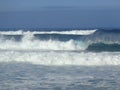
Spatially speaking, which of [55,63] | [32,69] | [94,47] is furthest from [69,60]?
[94,47]

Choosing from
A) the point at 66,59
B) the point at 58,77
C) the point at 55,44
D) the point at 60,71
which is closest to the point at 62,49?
the point at 55,44

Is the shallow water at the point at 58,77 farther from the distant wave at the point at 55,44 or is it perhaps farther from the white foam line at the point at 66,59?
the distant wave at the point at 55,44

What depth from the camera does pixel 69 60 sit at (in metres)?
17.6

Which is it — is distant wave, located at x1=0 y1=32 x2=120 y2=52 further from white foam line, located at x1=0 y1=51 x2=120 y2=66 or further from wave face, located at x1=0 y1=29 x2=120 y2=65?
white foam line, located at x1=0 y1=51 x2=120 y2=66

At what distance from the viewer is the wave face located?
57.8 ft

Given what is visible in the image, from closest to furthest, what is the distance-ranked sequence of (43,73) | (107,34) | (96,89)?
(96,89), (43,73), (107,34)

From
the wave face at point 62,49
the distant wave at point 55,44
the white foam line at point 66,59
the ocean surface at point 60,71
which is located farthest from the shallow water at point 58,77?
the distant wave at point 55,44

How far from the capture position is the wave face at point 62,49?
57.8 feet

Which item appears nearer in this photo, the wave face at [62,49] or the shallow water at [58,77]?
the shallow water at [58,77]

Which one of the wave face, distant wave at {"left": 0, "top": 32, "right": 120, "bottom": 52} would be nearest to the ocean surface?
the wave face

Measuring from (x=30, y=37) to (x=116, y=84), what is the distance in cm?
1933

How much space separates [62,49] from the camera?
87.0ft

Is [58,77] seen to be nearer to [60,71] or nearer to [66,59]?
[60,71]

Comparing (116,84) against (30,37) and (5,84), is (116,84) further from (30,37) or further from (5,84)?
(30,37)
